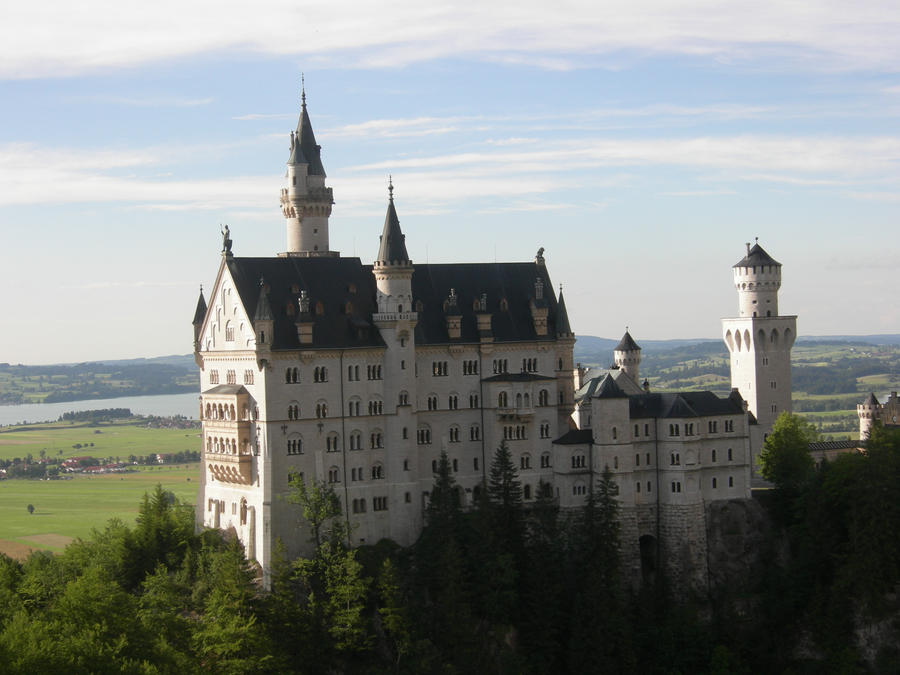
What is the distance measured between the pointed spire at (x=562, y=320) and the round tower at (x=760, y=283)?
2132cm

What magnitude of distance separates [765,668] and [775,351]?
3121cm

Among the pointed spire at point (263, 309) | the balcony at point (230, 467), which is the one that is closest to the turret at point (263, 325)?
the pointed spire at point (263, 309)

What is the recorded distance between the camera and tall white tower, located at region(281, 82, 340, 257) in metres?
107

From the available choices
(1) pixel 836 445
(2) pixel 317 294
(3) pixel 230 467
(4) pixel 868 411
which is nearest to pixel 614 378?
(1) pixel 836 445

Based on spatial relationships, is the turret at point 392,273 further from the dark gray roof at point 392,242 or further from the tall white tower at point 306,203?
the tall white tower at point 306,203

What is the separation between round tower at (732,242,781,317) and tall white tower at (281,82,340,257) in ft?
125

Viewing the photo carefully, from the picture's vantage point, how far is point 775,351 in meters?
117

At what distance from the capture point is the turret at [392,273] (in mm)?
97062

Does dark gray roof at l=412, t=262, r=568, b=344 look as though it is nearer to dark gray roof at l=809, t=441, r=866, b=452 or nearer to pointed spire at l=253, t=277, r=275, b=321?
pointed spire at l=253, t=277, r=275, b=321

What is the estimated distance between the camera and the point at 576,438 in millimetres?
100625

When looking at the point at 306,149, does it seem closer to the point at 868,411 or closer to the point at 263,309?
the point at 263,309

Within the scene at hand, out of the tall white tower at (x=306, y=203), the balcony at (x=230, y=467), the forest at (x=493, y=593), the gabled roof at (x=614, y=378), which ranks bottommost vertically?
the forest at (x=493, y=593)

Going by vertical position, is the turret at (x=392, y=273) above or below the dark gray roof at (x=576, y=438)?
above

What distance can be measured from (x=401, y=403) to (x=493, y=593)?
15874mm
